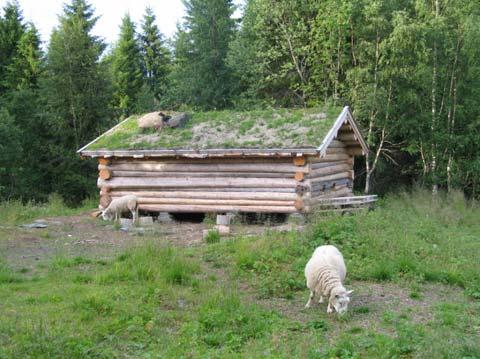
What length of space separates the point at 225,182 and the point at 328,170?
3.53m

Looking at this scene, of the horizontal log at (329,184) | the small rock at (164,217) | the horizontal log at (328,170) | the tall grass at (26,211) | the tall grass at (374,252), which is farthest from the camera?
the small rock at (164,217)

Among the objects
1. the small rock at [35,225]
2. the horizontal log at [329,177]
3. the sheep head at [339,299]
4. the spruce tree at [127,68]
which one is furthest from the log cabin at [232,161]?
the spruce tree at [127,68]

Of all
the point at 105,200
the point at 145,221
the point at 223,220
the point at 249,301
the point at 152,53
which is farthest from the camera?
the point at 152,53

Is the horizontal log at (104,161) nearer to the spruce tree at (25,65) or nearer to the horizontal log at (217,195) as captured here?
the horizontal log at (217,195)

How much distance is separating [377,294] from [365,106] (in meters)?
15.1

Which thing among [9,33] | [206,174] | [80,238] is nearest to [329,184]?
[206,174]

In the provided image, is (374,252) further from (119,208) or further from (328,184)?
(119,208)

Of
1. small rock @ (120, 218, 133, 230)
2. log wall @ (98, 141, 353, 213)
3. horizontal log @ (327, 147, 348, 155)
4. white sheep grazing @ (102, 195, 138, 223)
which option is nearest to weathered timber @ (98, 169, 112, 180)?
log wall @ (98, 141, 353, 213)

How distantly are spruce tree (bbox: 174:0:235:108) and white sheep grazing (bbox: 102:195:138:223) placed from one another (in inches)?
533

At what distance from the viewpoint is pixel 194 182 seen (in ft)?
57.0

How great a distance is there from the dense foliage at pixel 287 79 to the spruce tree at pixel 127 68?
1.11m

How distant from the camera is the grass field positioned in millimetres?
6270

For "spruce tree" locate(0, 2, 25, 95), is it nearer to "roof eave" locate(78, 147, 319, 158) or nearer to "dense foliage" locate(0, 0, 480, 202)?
"dense foliage" locate(0, 0, 480, 202)

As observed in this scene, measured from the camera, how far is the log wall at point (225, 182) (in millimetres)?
16000
